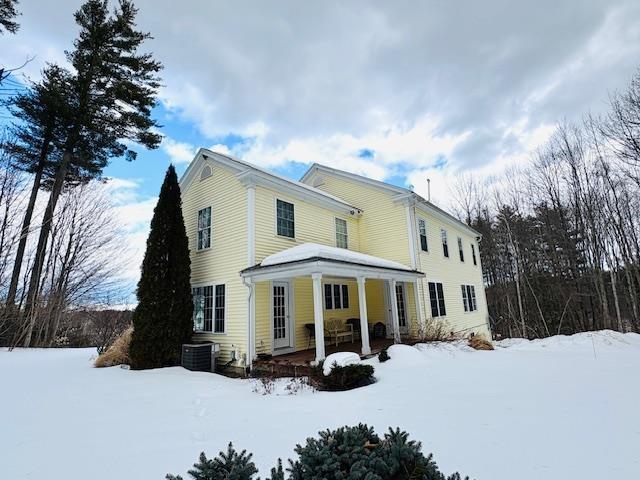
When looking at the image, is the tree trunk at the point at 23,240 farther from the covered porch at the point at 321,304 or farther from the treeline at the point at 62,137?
the covered porch at the point at 321,304

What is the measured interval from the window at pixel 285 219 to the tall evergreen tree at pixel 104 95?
8376mm

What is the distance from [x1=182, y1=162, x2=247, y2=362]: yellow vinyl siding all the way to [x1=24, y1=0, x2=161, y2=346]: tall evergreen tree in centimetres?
578

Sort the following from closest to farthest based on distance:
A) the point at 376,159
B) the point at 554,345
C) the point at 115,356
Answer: the point at 115,356, the point at 554,345, the point at 376,159

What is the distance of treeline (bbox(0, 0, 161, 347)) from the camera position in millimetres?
13719

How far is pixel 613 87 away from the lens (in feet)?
48.1

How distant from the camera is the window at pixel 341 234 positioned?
13.7 metres

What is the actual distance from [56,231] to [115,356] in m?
10.2

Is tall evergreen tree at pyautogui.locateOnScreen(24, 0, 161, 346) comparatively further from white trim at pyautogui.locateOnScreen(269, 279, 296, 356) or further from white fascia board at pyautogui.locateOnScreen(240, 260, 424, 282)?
white fascia board at pyautogui.locateOnScreen(240, 260, 424, 282)

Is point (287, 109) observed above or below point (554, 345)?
above

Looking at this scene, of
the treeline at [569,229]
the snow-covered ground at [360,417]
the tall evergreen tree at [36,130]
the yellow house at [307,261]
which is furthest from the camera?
the treeline at [569,229]

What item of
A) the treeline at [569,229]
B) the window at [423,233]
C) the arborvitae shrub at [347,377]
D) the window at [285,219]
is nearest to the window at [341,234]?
the window at [285,219]

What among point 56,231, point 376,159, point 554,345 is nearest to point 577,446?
point 554,345

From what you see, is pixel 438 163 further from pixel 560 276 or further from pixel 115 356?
pixel 115 356

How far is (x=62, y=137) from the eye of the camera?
15.0 metres
